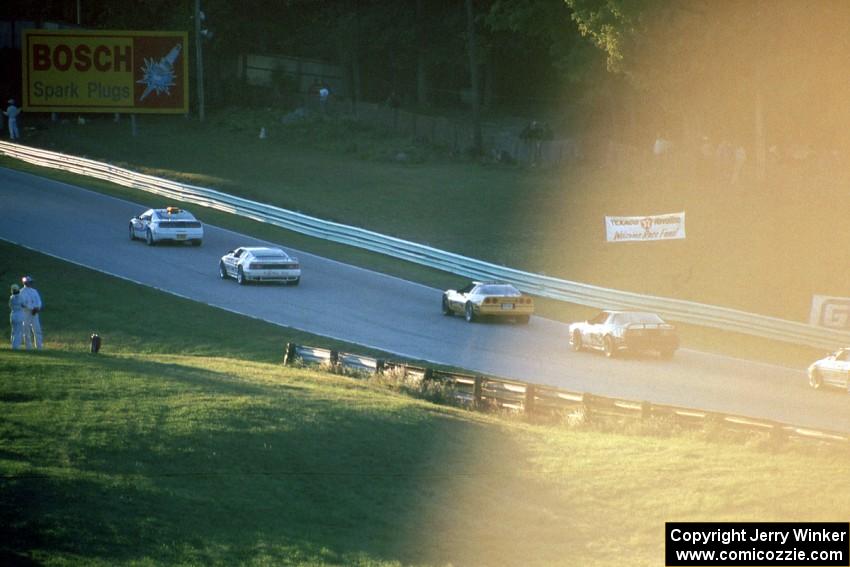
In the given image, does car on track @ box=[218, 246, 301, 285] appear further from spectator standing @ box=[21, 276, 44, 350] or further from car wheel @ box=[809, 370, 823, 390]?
car wheel @ box=[809, 370, 823, 390]

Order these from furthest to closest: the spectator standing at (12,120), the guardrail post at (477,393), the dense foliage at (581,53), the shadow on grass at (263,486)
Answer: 1. the spectator standing at (12,120)
2. the dense foliage at (581,53)
3. the guardrail post at (477,393)
4. the shadow on grass at (263,486)

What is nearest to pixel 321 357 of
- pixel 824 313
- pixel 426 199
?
pixel 824 313

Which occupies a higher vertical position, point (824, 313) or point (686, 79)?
point (686, 79)

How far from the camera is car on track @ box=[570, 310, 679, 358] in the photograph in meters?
30.1

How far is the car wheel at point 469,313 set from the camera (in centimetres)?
3459

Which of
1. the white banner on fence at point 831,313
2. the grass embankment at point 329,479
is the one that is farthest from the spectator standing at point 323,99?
the grass embankment at point 329,479

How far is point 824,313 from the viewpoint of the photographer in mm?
33844

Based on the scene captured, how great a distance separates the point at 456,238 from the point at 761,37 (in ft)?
49.7

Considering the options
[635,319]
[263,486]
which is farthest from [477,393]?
[635,319]

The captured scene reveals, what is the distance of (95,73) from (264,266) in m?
16.7

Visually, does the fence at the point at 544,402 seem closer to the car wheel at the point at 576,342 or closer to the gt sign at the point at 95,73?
the car wheel at the point at 576,342

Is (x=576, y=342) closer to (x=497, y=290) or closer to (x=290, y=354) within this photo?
(x=497, y=290)

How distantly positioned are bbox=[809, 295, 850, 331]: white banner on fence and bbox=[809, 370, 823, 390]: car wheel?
6142 millimetres

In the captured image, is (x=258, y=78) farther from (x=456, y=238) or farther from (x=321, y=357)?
(x=321, y=357)
